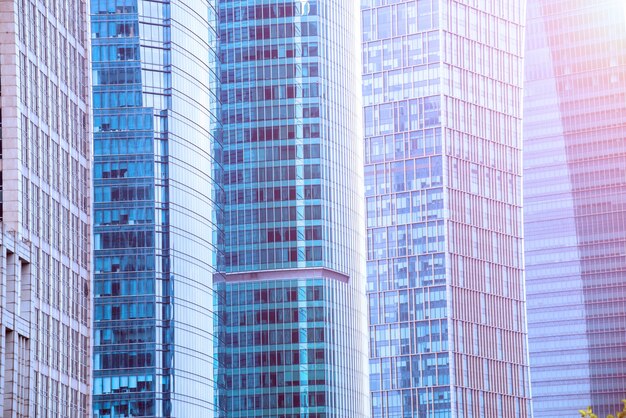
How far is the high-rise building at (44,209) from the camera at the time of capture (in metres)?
105

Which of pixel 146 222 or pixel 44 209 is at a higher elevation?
pixel 146 222

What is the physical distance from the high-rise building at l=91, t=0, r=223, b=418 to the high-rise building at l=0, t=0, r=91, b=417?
60.7 meters

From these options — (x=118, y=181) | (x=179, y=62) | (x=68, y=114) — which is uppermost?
(x=179, y=62)

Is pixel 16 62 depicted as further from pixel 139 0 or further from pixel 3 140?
pixel 139 0

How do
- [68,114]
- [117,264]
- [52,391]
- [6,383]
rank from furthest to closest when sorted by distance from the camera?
1. [117,264]
2. [68,114]
3. [52,391]
4. [6,383]

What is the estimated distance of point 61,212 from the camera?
117 meters

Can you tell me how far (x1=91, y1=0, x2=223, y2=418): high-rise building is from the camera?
185 metres

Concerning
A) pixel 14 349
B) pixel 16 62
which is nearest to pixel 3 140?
pixel 16 62

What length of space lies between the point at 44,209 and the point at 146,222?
74.7 m

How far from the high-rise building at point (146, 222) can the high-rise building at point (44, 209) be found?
60746 millimetres

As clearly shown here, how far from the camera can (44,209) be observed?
112938mm

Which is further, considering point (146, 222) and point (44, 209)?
point (146, 222)

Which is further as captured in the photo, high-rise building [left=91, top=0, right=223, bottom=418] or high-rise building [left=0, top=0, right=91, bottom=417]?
high-rise building [left=91, top=0, right=223, bottom=418]

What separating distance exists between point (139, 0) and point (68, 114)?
71.5 m
